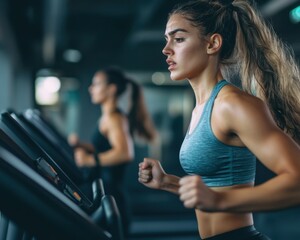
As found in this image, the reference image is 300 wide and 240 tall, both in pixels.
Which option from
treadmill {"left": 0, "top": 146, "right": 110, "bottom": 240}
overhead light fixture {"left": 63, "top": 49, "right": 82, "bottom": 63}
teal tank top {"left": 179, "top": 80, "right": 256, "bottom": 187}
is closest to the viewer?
treadmill {"left": 0, "top": 146, "right": 110, "bottom": 240}

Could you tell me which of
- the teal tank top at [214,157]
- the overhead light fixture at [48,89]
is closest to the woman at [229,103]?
the teal tank top at [214,157]

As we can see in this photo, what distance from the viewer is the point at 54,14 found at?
6469 millimetres

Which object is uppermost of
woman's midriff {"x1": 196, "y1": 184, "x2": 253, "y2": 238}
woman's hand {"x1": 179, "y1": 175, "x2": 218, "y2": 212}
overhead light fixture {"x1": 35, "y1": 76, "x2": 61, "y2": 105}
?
overhead light fixture {"x1": 35, "y1": 76, "x2": 61, "y2": 105}

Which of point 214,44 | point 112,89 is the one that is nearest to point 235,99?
point 214,44

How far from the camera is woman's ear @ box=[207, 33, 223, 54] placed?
146 cm

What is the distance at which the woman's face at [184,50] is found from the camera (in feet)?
4.66

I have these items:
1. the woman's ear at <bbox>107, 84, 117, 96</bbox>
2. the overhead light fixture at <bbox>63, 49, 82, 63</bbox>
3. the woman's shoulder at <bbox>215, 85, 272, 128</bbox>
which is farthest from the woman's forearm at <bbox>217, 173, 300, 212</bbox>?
the overhead light fixture at <bbox>63, 49, 82, 63</bbox>

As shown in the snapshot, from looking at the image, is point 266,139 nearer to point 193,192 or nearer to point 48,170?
point 193,192

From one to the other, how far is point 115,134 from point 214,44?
2.20m

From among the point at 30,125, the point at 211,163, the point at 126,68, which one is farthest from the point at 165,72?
the point at 211,163

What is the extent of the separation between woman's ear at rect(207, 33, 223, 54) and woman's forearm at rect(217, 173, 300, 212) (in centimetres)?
49

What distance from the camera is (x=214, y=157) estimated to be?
1.37 m

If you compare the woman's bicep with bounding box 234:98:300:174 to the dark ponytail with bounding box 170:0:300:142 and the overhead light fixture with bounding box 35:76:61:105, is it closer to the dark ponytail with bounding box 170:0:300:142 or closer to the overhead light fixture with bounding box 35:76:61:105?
the dark ponytail with bounding box 170:0:300:142

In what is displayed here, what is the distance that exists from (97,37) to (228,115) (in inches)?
342
